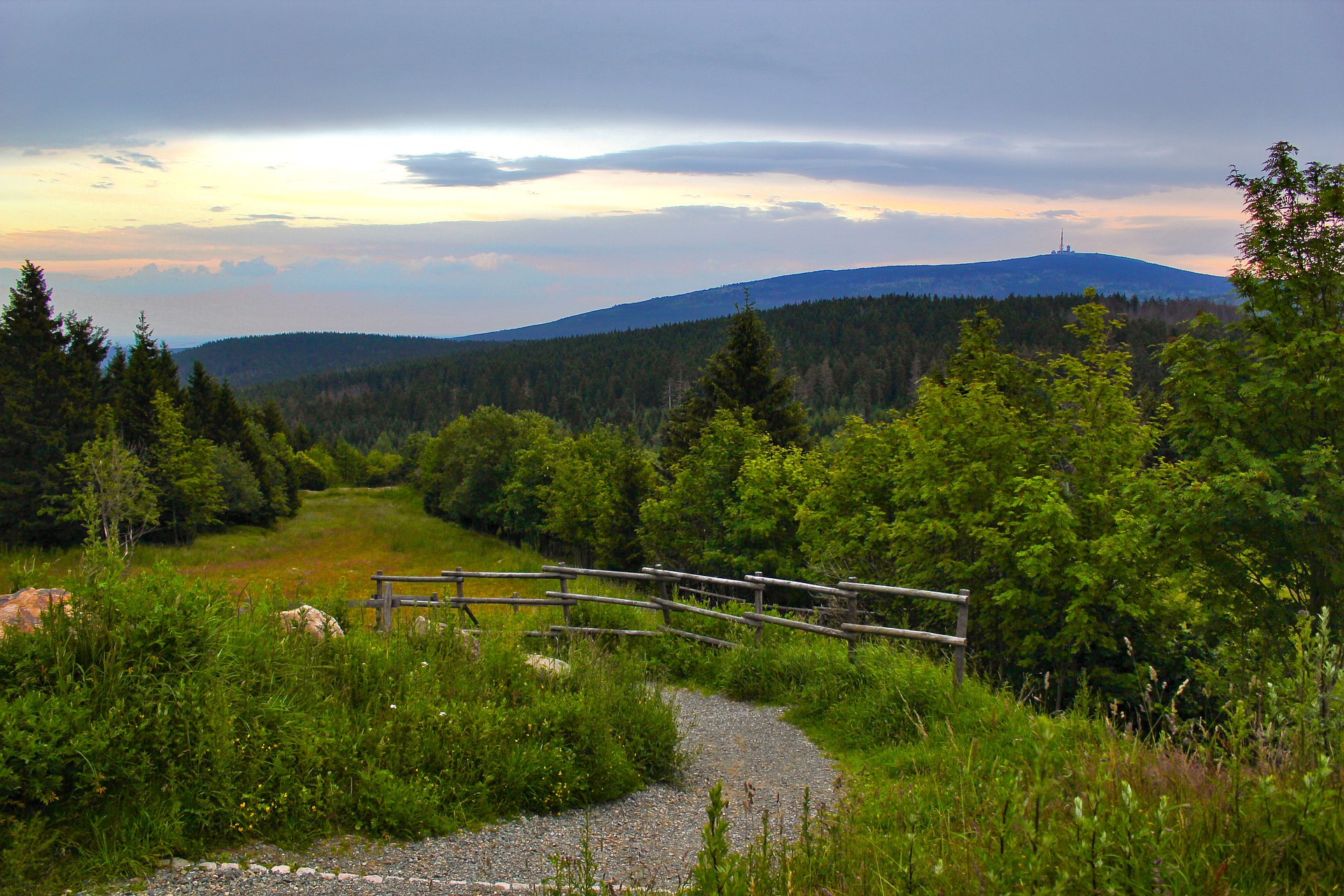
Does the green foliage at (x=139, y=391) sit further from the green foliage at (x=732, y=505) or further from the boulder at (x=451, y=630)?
the boulder at (x=451, y=630)

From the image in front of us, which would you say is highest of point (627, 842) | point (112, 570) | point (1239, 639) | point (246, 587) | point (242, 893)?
point (112, 570)

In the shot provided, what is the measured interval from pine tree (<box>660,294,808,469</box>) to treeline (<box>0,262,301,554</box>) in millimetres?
24468

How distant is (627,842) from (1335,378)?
39.6 feet

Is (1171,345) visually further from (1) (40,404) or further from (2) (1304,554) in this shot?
(1) (40,404)

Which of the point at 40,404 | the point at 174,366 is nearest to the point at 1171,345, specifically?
the point at 40,404

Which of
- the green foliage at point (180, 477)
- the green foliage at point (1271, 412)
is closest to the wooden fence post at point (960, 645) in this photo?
the green foliage at point (1271, 412)

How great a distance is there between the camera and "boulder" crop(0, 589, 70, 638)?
224 inches

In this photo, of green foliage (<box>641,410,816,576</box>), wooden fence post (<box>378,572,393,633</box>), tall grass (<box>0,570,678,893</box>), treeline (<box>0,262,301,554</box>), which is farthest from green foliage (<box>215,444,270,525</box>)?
tall grass (<box>0,570,678,893</box>)

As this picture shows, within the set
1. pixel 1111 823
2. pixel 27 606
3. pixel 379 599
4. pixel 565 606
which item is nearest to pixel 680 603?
pixel 565 606

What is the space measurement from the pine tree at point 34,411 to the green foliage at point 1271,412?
4844cm

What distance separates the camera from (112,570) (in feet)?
18.6

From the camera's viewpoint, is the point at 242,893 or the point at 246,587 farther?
the point at 246,587

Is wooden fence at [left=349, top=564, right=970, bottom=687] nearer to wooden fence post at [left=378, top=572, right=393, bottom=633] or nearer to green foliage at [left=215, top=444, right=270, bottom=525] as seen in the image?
wooden fence post at [left=378, top=572, right=393, bottom=633]

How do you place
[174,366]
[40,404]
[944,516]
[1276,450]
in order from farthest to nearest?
[174,366]
[40,404]
[944,516]
[1276,450]
